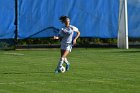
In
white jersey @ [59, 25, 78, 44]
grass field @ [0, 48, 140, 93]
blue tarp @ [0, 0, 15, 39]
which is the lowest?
grass field @ [0, 48, 140, 93]

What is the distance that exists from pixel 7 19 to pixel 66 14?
3.72 meters

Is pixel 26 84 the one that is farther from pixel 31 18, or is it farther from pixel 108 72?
pixel 31 18

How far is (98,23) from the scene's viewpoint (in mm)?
33344

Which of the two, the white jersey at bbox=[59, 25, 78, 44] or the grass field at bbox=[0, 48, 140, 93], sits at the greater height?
the white jersey at bbox=[59, 25, 78, 44]

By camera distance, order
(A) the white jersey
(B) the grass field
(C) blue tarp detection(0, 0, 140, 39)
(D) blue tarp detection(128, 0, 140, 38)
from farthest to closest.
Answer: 1. (D) blue tarp detection(128, 0, 140, 38)
2. (C) blue tarp detection(0, 0, 140, 39)
3. (A) the white jersey
4. (B) the grass field

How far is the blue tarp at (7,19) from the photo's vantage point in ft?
106

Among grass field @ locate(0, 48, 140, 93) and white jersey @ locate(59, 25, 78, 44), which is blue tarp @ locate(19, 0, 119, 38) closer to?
grass field @ locate(0, 48, 140, 93)

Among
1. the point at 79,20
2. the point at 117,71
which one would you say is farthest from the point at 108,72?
the point at 79,20

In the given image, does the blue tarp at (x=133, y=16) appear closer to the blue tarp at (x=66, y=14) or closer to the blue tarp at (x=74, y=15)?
the blue tarp at (x=66, y=14)

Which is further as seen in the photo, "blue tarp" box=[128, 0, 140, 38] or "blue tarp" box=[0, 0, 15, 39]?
"blue tarp" box=[128, 0, 140, 38]

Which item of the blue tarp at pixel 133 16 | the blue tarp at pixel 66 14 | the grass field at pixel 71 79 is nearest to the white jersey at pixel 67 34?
the grass field at pixel 71 79

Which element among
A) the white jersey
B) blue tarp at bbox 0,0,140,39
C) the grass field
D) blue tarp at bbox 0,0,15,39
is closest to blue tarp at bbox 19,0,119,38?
blue tarp at bbox 0,0,140,39

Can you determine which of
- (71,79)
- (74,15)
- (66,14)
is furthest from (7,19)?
(71,79)

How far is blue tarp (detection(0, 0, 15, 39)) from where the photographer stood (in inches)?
1269
